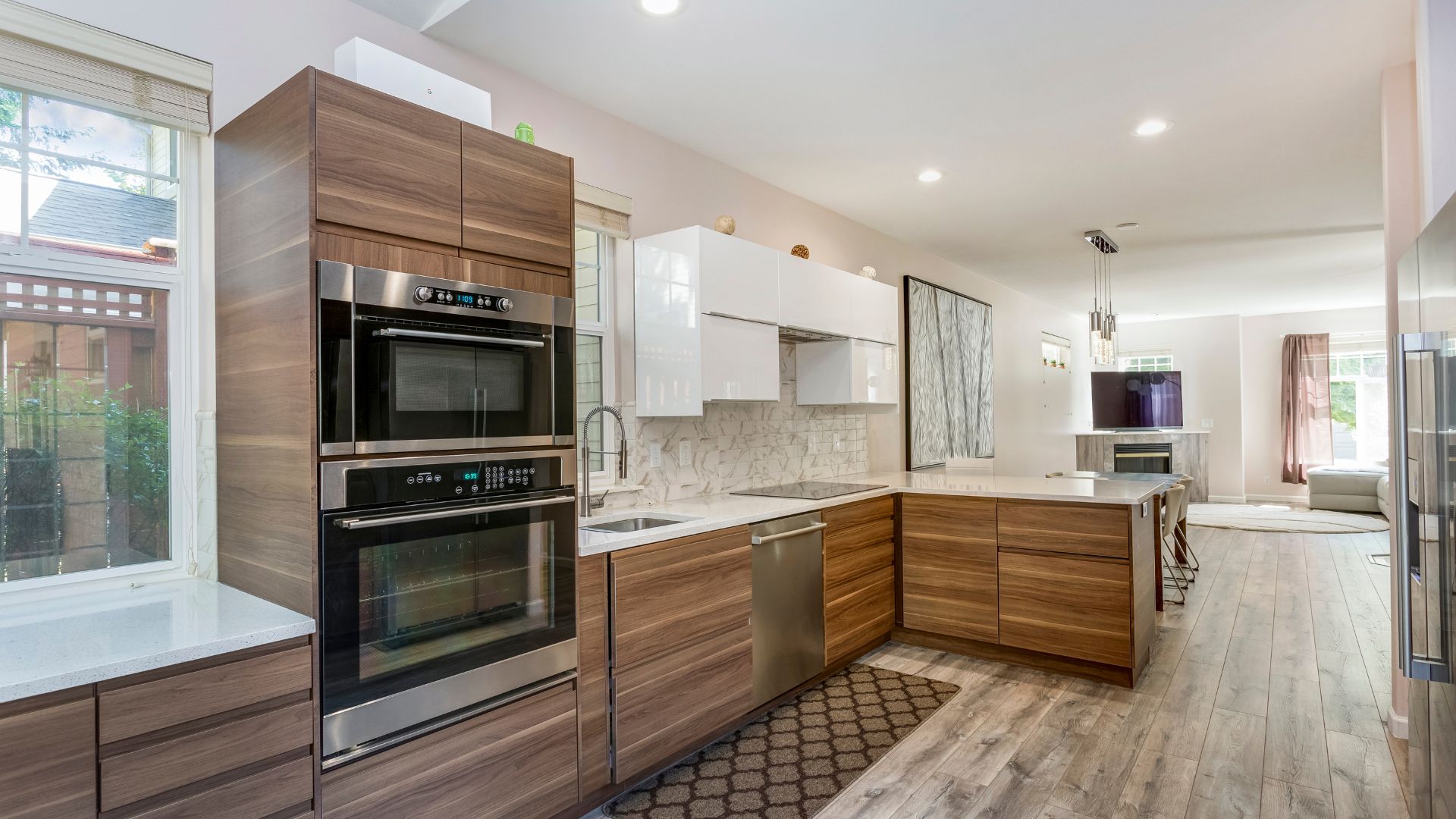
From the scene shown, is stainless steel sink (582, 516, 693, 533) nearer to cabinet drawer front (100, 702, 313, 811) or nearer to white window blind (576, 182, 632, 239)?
white window blind (576, 182, 632, 239)

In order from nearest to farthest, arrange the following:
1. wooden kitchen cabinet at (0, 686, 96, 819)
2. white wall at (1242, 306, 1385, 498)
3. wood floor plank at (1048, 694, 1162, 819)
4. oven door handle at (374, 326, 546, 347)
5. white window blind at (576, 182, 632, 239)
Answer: wooden kitchen cabinet at (0, 686, 96, 819)
oven door handle at (374, 326, 546, 347)
wood floor plank at (1048, 694, 1162, 819)
white window blind at (576, 182, 632, 239)
white wall at (1242, 306, 1385, 498)

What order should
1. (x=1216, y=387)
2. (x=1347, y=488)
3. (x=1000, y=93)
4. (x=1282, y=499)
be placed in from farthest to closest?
1. (x=1216, y=387)
2. (x=1282, y=499)
3. (x=1347, y=488)
4. (x=1000, y=93)

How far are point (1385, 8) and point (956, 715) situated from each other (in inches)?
115

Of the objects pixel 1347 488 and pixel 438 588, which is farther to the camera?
pixel 1347 488

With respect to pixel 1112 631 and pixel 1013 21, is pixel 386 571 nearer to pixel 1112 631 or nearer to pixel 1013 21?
pixel 1013 21

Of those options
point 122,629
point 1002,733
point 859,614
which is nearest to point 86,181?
point 122,629

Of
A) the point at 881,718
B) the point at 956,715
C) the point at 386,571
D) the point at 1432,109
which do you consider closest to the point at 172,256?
the point at 386,571

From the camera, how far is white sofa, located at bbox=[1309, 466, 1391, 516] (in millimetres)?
8688

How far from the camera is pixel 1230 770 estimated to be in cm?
260

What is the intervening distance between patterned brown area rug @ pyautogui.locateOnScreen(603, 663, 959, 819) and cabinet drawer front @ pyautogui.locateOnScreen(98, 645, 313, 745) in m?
1.18

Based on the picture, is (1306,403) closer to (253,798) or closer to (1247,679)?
(1247,679)

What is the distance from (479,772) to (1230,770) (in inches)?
98.1

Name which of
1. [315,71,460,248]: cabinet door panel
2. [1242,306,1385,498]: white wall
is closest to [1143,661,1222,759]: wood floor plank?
[315,71,460,248]: cabinet door panel

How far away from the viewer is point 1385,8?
2.46m
